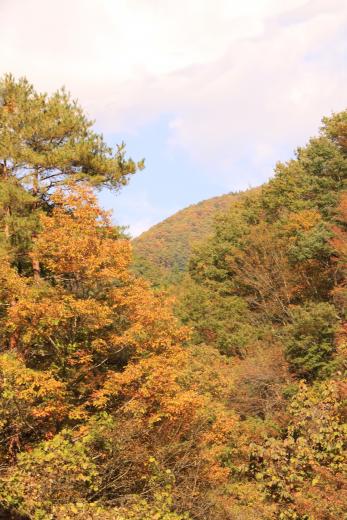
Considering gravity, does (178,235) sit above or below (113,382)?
above

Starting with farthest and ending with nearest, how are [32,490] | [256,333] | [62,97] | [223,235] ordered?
[223,235]
[256,333]
[62,97]
[32,490]

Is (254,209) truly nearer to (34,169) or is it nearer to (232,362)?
(232,362)

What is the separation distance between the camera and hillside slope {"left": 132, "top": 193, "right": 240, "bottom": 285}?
338 feet

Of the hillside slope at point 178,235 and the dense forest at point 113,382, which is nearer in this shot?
the dense forest at point 113,382

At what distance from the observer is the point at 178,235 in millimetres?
114500

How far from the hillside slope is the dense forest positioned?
7156cm

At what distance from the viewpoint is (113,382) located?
39.7 feet

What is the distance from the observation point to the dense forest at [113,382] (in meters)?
7.40

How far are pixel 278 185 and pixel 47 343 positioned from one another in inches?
1224

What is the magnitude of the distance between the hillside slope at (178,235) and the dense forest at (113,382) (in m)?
71.6

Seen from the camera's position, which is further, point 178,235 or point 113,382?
point 178,235

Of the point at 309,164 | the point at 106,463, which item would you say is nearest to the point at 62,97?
the point at 106,463

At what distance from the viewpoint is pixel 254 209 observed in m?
41.3

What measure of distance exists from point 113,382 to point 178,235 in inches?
4049
